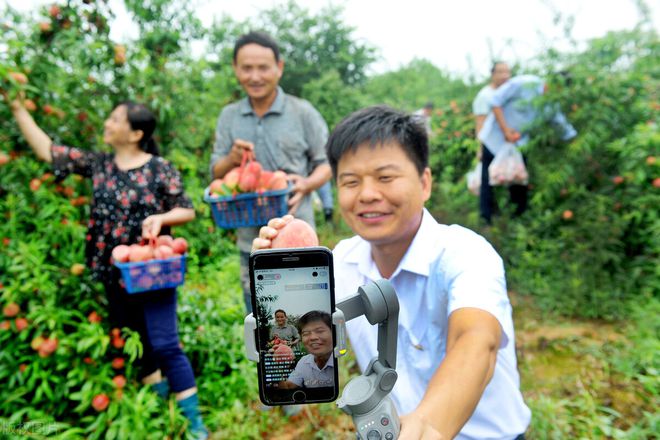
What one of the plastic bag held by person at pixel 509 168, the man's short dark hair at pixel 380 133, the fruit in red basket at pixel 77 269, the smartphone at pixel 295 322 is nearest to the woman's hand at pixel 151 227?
the fruit in red basket at pixel 77 269

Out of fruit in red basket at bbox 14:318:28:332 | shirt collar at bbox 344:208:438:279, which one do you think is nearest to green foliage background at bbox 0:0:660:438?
fruit in red basket at bbox 14:318:28:332

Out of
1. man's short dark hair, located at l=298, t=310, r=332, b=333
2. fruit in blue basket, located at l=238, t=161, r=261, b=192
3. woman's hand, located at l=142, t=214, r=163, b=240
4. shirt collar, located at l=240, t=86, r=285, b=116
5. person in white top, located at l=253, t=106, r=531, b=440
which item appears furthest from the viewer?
shirt collar, located at l=240, t=86, r=285, b=116

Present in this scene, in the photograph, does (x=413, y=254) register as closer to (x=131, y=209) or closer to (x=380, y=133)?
(x=380, y=133)

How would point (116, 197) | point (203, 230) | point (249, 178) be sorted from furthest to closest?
point (203, 230) < point (116, 197) < point (249, 178)

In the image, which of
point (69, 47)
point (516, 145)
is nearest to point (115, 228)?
point (69, 47)

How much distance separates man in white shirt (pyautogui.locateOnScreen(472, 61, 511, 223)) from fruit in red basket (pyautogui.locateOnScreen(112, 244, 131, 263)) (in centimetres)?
349

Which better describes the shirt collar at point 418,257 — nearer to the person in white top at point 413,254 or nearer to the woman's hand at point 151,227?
the person in white top at point 413,254

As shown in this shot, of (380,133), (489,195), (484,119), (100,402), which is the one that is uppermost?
(484,119)

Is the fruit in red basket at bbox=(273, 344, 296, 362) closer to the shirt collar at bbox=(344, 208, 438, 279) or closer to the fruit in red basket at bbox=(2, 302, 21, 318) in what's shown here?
the shirt collar at bbox=(344, 208, 438, 279)

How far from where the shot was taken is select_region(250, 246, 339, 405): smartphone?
0.64 meters

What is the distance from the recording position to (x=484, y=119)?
4.88 metres

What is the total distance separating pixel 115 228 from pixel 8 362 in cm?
Answer: 80

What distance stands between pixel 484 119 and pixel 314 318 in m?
4.64

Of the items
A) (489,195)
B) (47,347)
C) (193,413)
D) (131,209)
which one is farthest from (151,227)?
(489,195)
